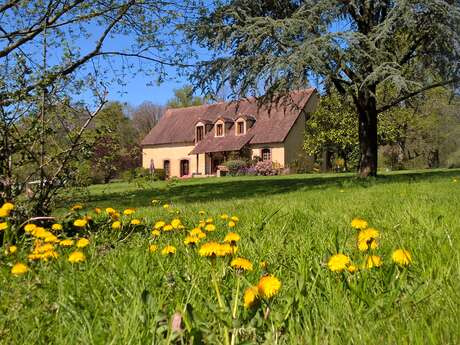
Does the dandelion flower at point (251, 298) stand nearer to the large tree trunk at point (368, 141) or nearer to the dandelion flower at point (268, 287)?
the dandelion flower at point (268, 287)

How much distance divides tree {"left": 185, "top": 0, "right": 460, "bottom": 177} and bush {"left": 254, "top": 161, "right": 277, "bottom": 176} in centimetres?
2003

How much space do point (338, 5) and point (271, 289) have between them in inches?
557

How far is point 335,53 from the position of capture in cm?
1196

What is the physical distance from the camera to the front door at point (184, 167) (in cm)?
4524

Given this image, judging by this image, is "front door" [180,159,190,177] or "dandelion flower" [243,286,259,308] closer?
"dandelion flower" [243,286,259,308]

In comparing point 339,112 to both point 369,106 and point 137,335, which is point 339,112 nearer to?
point 369,106

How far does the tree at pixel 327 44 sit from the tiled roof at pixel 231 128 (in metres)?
18.6

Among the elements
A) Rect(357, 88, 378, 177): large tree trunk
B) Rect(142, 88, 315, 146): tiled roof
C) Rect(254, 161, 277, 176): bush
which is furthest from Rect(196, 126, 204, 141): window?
Rect(357, 88, 378, 177): large tree trunk

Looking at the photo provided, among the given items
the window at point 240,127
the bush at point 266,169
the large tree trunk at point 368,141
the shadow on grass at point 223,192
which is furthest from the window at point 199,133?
the shadow on grass at point 223,192

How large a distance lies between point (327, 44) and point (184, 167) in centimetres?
3501

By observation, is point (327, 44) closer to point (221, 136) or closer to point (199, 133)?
point (221, 136)

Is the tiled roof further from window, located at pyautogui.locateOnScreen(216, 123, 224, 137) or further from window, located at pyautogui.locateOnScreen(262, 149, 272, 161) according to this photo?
window, located at pyautogui.locateOnScreen(262, 149, 272, 161)

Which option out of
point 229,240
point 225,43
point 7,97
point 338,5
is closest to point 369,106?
point 338,5

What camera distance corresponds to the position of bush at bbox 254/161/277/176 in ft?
117
